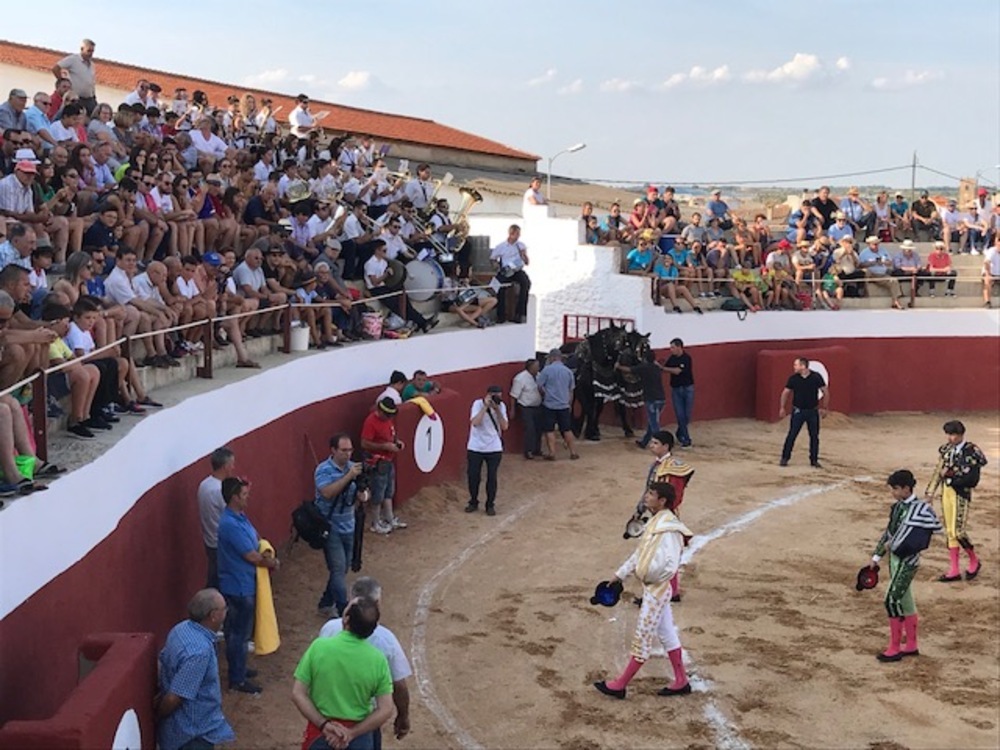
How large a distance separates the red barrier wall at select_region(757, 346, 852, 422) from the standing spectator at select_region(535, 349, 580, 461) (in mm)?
5701

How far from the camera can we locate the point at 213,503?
372 inches

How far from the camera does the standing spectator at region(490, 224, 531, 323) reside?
63.5 feet

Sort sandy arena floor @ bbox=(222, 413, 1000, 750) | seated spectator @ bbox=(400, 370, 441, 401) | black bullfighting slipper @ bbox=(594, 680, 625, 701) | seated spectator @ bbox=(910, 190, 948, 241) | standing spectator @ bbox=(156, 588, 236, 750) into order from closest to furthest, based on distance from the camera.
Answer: standing spectator @ bbox=(156, 588, 236, 750) < sandy arena floor @ bbox=(222, 413, 1000, 750) < black bullfighting slipper @ bbox=(594, 680, 625, 701) < seated spectator @ bbox=(400, 370, 441, 401) < seated spectator @ bbox=(910, 190, 948, 241)

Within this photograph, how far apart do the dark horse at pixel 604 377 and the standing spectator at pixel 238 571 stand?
10992mm

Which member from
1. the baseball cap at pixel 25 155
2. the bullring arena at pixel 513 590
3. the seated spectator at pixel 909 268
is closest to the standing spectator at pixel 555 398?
the bullring arena at pixel 513 590

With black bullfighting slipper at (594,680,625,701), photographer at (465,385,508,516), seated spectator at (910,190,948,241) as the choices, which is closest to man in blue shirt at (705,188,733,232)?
seated spectator at (910,190,948,241)

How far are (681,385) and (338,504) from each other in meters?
10.0

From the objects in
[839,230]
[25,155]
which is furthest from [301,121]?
[25,155]

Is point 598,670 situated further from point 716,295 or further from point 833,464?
point 716,295

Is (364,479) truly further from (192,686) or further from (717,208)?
(717,208)

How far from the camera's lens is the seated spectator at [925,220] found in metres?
28.3

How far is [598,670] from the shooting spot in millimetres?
9852

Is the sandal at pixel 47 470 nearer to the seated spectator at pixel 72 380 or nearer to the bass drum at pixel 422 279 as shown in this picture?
the seated spectator at pixel 72 380

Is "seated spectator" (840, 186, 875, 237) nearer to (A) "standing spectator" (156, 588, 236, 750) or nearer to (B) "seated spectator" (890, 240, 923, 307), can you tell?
(B) "seated spectator" (890, 240, 923, 307)
